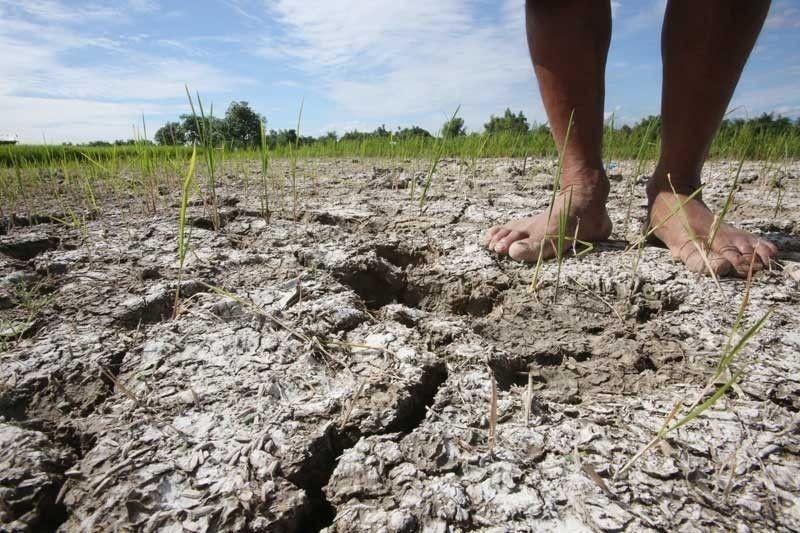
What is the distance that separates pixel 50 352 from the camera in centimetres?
75

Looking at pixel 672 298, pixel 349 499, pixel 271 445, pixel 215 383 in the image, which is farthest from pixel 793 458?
pixel 215 383

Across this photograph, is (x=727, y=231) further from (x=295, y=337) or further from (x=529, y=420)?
(x=295, y=337)

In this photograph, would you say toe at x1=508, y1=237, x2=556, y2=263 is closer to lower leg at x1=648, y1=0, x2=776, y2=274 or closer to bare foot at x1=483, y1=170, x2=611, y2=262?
bare foot at x1=483, y1=170, x2=611, y2=262

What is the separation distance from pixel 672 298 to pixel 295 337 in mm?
777

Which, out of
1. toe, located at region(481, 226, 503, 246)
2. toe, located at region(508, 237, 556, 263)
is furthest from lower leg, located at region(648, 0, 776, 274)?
toe, located at region(481, 226, 503, 246)

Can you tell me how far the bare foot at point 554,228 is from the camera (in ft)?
3.61

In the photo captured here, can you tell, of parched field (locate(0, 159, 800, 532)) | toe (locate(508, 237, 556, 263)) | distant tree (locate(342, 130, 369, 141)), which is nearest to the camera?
parched field (locate(0, 159, 800, 532))

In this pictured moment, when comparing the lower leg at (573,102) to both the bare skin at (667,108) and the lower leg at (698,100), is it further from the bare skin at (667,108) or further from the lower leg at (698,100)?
the lower leg at (698,100)

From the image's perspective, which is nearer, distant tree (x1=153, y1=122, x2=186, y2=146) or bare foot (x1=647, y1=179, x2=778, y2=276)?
bare foot (x1=647, y1=179, x2=778, y2=276)

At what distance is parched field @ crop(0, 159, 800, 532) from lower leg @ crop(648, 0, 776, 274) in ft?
0.21

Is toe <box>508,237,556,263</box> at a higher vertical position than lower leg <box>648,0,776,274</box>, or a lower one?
lower

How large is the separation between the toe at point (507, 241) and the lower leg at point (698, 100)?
37 cm

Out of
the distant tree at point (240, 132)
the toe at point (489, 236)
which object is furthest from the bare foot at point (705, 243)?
the distant tree at point (240, 132)

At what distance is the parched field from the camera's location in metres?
0.49
